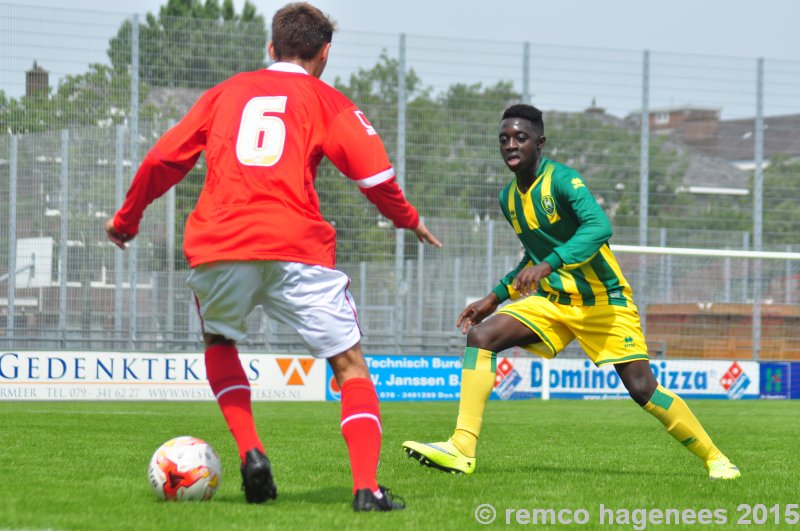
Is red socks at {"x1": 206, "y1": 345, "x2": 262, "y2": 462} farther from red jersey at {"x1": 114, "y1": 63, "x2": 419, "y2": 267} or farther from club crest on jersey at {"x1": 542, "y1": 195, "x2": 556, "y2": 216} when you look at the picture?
club crest on jersey at {"x1": 542, "y1": 195, "x2": 556, "y2": 216}

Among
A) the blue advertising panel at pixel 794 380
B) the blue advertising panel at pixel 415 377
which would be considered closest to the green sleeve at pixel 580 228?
the blue advertising panel at pixel 415 377

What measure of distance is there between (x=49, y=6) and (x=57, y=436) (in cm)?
1245

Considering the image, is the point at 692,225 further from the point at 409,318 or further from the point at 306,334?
the point at 306,334

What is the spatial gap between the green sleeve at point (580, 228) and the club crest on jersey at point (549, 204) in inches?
2.7

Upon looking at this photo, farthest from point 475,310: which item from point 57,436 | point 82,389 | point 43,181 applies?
point 43,181

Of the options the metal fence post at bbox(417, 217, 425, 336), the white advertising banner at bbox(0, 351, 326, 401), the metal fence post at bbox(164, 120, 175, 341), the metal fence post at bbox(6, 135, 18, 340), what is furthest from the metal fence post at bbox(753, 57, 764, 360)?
the metal fence post at bbox(6, 135, 18, 340)

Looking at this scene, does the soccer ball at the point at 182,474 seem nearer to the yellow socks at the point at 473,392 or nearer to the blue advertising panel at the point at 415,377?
the yellow socks at the point at 473,392

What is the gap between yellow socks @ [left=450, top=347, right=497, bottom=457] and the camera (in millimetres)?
6621

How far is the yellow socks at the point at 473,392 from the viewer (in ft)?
21.7

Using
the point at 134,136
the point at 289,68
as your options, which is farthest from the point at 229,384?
the point at 134,136

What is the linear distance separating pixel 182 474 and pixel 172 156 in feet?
4.38

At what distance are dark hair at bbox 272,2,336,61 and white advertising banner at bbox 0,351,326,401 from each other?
42.9 ft

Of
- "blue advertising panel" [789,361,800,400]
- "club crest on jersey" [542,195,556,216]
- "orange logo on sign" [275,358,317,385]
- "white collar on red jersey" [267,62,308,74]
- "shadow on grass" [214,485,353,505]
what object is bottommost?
"blue advertising panel" [789,361,800,400]

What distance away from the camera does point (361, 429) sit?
480 centimetres
